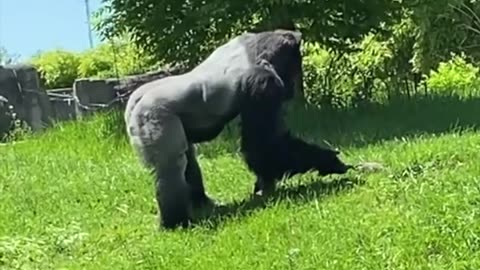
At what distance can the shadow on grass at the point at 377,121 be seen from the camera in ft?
32.0

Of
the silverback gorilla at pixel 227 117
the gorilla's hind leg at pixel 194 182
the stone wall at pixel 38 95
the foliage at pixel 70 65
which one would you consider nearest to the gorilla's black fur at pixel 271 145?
the silverback gorilla at pixel 227 117

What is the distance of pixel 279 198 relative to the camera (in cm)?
725

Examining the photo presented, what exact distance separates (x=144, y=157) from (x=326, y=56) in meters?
7.15

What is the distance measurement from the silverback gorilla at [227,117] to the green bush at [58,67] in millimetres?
12663

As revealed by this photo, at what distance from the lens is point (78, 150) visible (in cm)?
1134

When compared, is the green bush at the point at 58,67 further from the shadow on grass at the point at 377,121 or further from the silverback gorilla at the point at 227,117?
the silverback gorilla at the point at 227,117

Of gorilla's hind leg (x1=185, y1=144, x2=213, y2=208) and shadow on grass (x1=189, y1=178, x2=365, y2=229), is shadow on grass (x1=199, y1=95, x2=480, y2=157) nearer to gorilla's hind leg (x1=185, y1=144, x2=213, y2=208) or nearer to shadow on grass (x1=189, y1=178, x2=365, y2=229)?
shadow on grass (x1=189, y1=178, x2=365, y2=229)

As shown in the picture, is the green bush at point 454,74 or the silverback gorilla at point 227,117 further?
the green bush at point 454,74

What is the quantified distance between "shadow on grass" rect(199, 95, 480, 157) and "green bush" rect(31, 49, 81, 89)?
9.06 m

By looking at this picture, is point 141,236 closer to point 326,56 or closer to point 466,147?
point 466,147

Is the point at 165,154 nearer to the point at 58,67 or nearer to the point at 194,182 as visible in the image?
the point at 194,182

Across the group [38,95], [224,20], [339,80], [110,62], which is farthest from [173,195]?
[110,62]

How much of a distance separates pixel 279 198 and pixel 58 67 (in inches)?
530

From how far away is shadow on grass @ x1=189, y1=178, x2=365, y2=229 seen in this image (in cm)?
715
